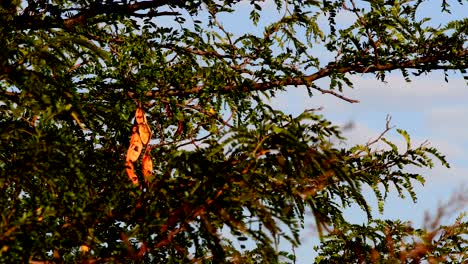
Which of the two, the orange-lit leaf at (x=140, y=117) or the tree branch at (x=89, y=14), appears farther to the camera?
the tree branch at (x=89, y=14)

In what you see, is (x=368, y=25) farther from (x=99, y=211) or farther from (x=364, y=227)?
(x=99, y=211)

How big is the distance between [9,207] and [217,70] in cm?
329

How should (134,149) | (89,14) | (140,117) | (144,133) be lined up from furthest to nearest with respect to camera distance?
(89,14)
(140,117)
(144,133)
(134,149)

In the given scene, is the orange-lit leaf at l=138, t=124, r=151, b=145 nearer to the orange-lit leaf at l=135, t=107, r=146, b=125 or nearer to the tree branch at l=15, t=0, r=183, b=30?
the orange-lit leaf at l=135, t=107, r=146, b=125

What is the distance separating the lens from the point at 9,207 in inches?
205

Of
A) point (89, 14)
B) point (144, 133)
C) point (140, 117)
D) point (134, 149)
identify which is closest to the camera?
point (134, 149)

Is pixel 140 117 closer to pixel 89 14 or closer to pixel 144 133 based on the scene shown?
pixel 144 133

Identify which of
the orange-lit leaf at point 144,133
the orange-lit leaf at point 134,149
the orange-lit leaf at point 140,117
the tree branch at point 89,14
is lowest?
the orange-lit leaf at point 134,149


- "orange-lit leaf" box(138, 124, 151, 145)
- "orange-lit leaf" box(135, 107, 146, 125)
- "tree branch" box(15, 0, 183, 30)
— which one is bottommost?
"orange-lit leaf" box(138, 124, 151, 145)

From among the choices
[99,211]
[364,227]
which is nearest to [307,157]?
[99,211]

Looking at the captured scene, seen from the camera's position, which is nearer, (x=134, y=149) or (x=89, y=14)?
(x=134, y=149)

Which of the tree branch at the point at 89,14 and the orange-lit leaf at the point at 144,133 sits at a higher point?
the tree branch at the point at 89,14

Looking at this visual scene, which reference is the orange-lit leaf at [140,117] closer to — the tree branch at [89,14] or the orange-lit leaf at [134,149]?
the orange-lit leaf at [134,149]

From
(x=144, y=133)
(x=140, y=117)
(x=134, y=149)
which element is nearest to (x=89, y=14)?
(x=140, y=117)
